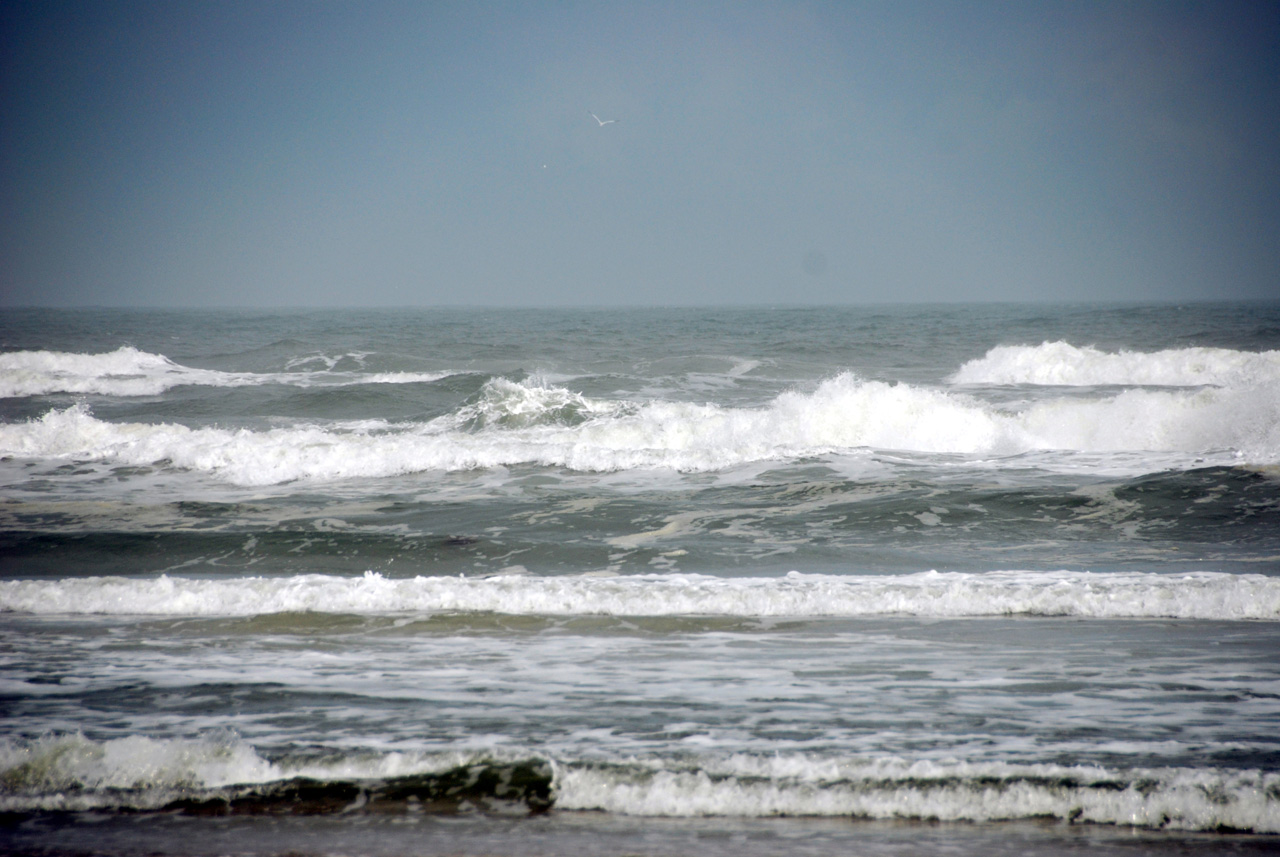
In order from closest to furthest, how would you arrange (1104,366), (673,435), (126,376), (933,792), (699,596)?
(933,792) → (699,596) → (673,435) → (1104,366) → (126,376)

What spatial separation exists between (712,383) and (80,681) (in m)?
21.8

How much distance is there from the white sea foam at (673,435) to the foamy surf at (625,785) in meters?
9.28

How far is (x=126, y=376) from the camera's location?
29.9m

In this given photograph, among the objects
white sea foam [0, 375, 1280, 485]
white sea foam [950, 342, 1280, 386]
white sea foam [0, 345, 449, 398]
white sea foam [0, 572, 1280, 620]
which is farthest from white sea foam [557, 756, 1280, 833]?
white sea foam [950, 342, 1280, 386]

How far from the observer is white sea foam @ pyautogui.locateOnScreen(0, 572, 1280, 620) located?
607 cm

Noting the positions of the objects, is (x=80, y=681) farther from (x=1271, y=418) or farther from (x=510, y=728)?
(x=1271, y=418)

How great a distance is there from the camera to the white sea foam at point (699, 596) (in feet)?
19.9

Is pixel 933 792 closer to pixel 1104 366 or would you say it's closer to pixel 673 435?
pixel 673 435

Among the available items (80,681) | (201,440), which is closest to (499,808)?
(80,681)

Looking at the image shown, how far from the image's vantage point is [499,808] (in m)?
3.25

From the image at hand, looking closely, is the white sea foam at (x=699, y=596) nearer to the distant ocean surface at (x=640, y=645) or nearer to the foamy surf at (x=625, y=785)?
the distant ocean surface at (x=640, y=645)

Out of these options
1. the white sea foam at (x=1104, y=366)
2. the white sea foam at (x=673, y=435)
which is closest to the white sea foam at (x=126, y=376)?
the white sea foam at (x=673, y=435)

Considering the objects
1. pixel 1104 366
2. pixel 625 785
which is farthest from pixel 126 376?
pixel 1104 366

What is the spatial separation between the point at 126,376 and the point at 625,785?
104 ft
